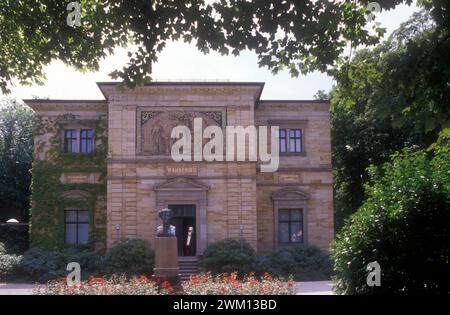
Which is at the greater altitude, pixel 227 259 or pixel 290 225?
pixel 290 225

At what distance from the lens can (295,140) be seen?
30.5m

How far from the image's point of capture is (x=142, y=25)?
10.7m

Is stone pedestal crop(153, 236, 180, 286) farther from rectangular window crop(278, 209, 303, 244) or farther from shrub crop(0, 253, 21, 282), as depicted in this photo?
rectangular window crop(278, 209, 303, 244)

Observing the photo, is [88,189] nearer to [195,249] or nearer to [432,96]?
[195,249]

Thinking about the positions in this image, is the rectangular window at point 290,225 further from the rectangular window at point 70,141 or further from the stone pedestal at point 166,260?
the stone pedestal at point 166,260

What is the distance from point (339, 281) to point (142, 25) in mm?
6808

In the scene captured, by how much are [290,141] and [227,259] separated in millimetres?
8384

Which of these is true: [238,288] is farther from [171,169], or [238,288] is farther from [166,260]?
[171,169]

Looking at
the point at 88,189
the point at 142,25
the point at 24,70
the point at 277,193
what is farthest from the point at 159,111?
the point at 142,25

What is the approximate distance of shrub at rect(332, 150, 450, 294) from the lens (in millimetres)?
10219

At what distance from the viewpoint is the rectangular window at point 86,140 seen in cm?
2972

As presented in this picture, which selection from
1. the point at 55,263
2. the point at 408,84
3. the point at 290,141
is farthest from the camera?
the point at 290,141

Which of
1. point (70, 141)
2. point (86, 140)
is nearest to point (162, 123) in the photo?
point (86, 140)
